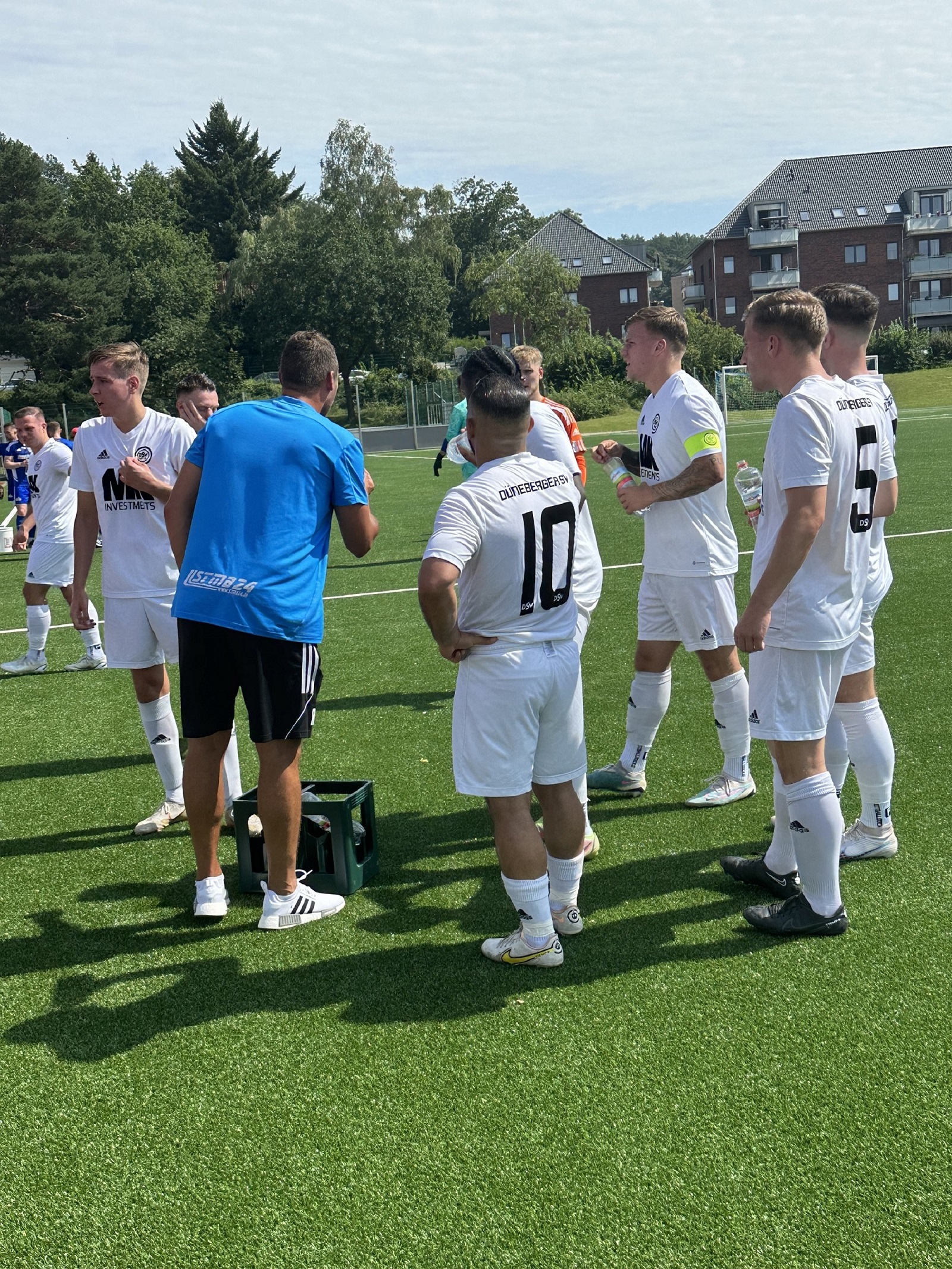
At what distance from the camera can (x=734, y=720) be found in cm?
540

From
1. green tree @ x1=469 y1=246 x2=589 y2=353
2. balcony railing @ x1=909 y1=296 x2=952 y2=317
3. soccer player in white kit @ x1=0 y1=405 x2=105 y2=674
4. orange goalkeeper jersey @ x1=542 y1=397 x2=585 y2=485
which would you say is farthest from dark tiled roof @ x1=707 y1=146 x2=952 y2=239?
orange goalkeeper jersey @ x1=542 y1=397 x2=585 y2=485

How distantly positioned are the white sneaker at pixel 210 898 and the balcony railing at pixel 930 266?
256 ft

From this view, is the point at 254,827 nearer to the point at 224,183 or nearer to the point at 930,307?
the point at 930,307

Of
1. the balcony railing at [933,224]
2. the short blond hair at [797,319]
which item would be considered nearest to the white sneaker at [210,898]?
the short blond hair at [797,319]

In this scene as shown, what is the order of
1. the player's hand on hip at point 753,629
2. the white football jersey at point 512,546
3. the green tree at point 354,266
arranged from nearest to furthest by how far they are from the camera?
the white football jersey at point 512,546 < the player's hand on hip at point 753,629 < the green tree at point 354,266

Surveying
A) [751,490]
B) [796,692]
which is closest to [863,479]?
[751,490]

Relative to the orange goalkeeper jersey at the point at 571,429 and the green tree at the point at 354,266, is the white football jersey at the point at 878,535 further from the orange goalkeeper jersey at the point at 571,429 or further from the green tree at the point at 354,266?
the green tree at the point at 354,266

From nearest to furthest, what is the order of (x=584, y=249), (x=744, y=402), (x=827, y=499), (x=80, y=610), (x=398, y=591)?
(x=827, y=499)
(x=80, y=610)
(x=398, y=591)
(x=744, y=402)
(x=584, y=249)

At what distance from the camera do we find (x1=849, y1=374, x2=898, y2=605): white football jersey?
439 centimetres

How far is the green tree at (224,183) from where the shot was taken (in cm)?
8362

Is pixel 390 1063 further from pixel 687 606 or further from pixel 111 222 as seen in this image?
pixel 111 222

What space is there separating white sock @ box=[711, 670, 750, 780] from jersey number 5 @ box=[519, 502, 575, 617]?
194cm

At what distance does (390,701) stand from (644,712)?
2599 millimetres

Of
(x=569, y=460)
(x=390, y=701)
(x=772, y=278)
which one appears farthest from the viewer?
(x=772, y=278)
